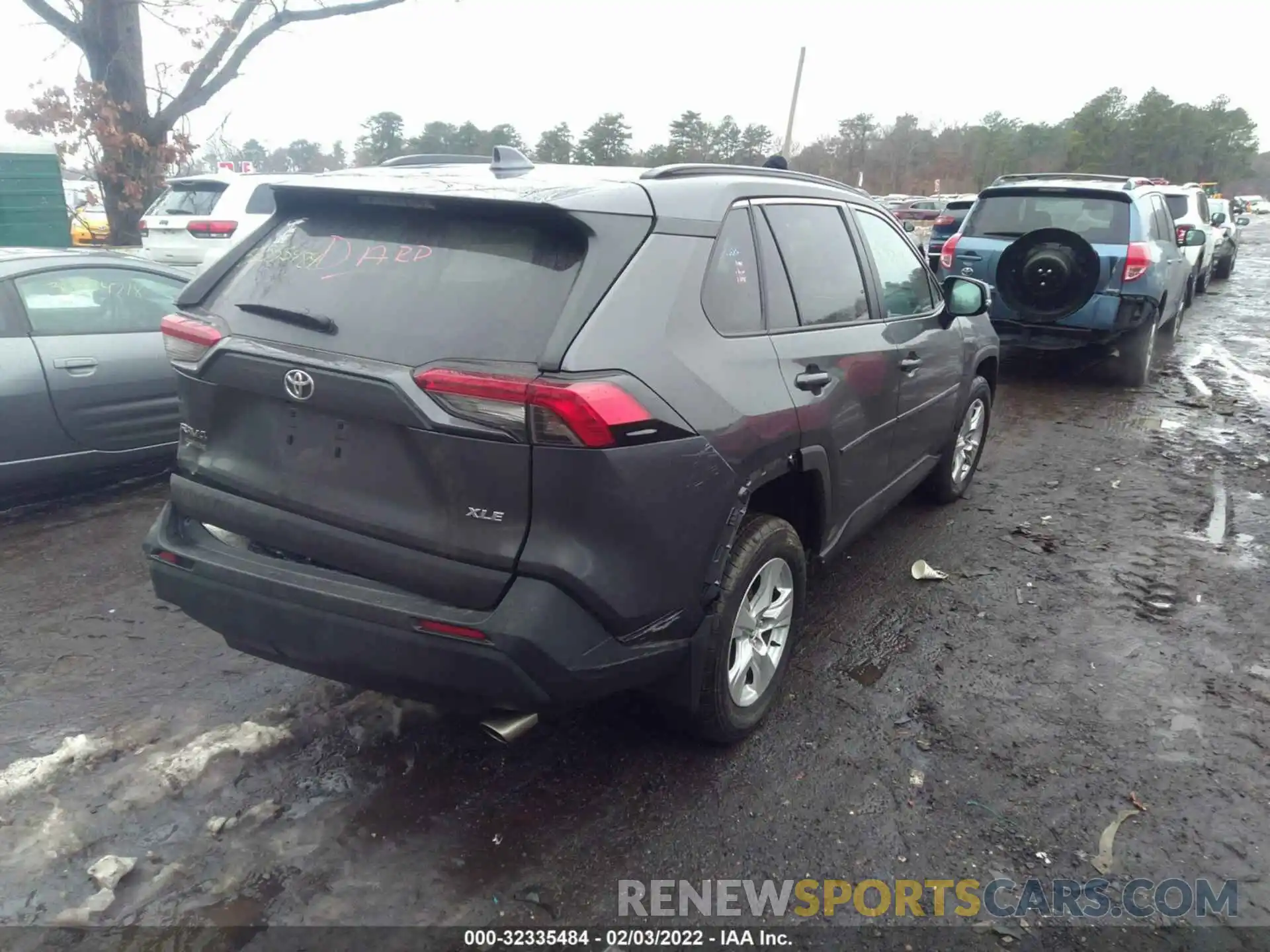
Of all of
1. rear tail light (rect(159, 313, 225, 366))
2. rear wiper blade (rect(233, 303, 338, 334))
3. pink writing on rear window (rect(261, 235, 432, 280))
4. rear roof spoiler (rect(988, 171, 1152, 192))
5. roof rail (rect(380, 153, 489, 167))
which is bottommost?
rear tail light (rect(159, 313, 225, 366))

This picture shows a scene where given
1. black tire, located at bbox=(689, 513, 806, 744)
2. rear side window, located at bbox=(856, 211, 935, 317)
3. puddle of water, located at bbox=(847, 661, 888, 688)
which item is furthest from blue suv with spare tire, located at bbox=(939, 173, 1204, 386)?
black tire, located at bbox=(689, 513, 806, 744)

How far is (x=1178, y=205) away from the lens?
1423 cm

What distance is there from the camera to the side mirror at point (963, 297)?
4773 millimetres

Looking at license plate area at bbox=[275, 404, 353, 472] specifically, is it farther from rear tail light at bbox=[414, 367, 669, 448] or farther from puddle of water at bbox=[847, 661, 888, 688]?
puddle of water at bbox=[847, 661, 888, 688]

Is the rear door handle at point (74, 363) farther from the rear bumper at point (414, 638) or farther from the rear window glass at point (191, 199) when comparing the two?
the rear window glass at point (191, 199)

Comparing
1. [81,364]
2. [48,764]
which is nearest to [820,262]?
[48,764]

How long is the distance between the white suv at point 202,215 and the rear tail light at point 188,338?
866 centimetres

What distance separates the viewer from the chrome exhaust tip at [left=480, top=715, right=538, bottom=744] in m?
2.49

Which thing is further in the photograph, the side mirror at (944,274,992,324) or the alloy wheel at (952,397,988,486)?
the alloy wheel at (952,397,988,486)

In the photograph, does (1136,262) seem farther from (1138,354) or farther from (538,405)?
(538,405)

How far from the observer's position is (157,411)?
17.0 feet

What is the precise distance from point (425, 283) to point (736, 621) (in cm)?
145

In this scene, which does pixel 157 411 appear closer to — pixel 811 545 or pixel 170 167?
pixel 811 545

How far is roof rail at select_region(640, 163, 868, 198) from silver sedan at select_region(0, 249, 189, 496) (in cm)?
356
